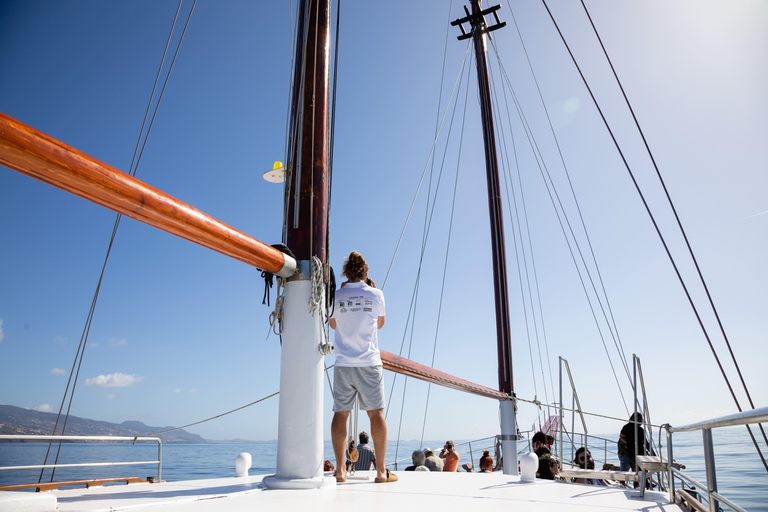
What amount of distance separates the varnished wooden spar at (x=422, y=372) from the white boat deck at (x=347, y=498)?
0.81 meters

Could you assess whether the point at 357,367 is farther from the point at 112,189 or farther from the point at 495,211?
the point at 495,211

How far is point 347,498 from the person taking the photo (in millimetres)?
2299

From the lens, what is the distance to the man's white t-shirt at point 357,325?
3.00 m

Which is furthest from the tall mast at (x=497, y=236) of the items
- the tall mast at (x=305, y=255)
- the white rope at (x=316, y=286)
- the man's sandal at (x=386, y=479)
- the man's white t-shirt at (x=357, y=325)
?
the white rope at (x=316, y=286)

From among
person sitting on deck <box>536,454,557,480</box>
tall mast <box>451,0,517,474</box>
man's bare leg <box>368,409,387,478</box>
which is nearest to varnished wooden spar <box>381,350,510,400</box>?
man's bare leg <box>368,409,387,478</box>

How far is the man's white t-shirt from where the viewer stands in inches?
118

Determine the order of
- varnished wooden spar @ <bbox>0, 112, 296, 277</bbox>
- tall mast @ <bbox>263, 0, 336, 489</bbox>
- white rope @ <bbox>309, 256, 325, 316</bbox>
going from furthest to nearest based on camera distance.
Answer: white rope @ <bbox>309, 256, 325, 316</bbox>, tall mast @ <bbox>263, 0, 336, 489</bbox>, varnished wooden spar @ <bbox>0, 112, 296, 277</bbox>

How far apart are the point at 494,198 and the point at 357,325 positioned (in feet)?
25.0

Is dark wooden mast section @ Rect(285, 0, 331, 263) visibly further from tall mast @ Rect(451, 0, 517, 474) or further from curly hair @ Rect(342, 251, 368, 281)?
tall mast @ Rect(451, 0, 517, 474)

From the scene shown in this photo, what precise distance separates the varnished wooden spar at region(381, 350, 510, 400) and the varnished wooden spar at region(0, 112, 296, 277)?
1.37 metres

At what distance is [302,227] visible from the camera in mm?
2969

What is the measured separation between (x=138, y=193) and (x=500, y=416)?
279 inches

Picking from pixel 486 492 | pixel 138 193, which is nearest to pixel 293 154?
pixel 138 193

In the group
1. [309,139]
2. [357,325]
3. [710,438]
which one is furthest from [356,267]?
[710,438]
